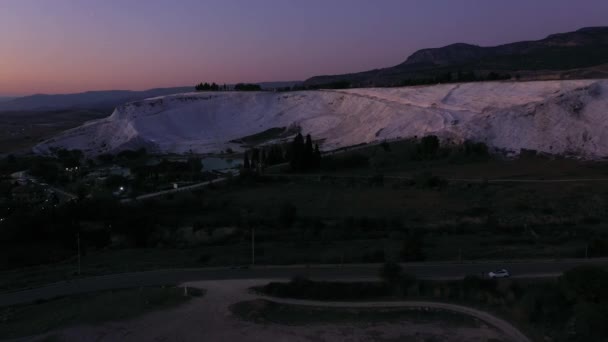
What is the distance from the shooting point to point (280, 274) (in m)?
13.7

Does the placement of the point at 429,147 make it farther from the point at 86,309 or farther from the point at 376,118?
the point at 86,309

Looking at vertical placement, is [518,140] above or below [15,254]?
above

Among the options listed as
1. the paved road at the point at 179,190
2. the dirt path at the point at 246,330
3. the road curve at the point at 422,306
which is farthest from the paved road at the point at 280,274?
the paved road at the point at 179,190

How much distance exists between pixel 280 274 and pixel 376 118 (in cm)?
3698

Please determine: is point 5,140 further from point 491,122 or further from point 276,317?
point 276,317

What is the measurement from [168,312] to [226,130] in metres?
47.3

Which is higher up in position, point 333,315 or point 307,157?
point 307,157

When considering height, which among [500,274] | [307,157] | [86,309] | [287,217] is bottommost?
[86,309]

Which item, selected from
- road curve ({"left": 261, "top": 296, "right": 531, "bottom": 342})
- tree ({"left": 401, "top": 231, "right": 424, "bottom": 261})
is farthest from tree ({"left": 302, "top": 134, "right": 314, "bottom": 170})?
road curve ({"left": 261, "top": 296, "right": 531, "bottom": 342})

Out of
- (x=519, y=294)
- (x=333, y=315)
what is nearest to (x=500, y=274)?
(x=519, y=294)

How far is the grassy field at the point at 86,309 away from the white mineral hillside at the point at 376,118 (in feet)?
94.5

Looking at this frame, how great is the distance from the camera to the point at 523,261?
14141 mm

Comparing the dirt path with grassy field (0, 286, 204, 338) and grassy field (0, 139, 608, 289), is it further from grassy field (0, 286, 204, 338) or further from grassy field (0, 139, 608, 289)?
grassy field (0, 139, 608, 289)

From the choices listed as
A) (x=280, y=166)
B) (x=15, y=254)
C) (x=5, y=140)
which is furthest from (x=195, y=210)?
(x=5, y=140)
